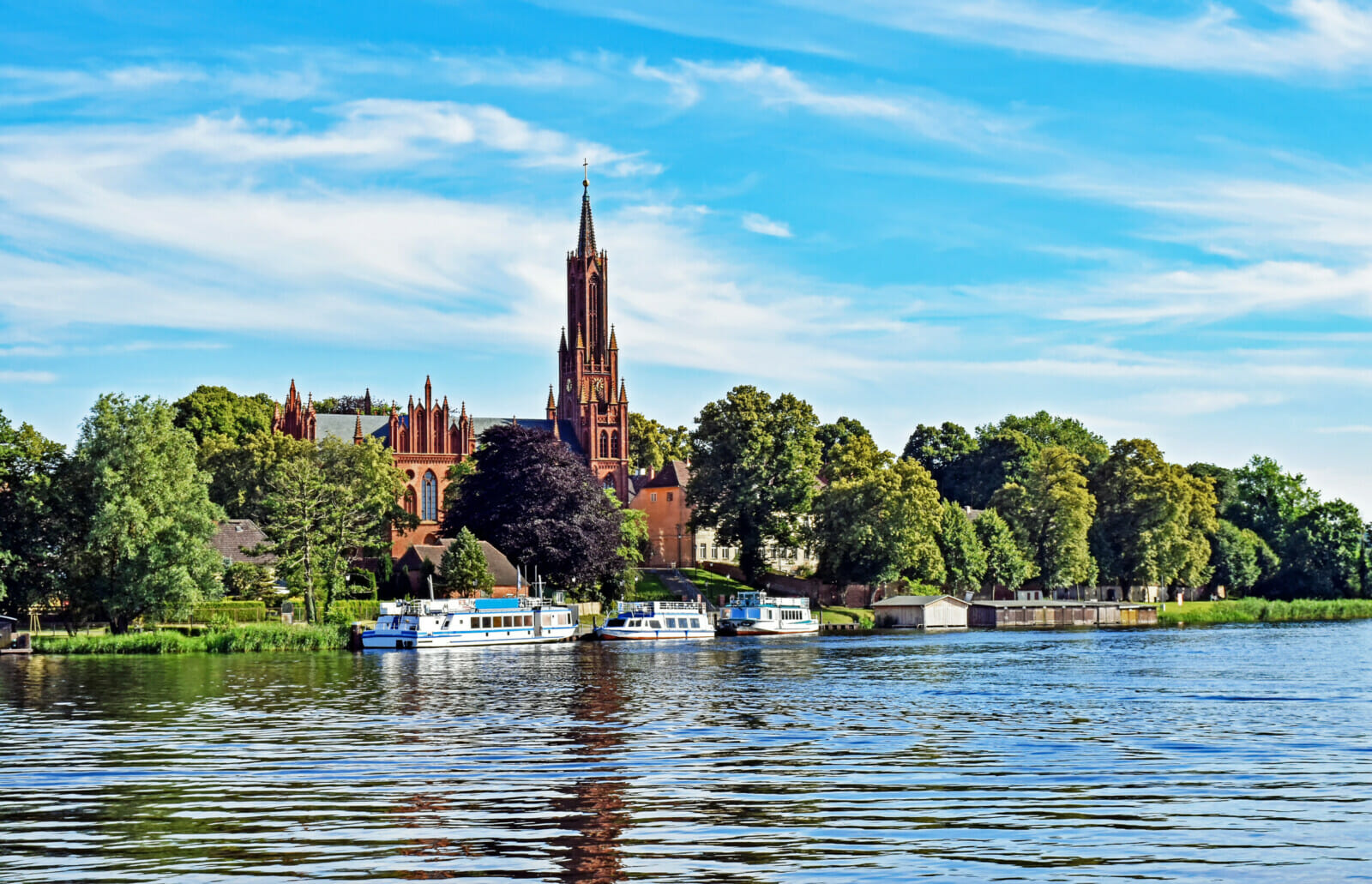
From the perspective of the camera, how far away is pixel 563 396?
537 feet

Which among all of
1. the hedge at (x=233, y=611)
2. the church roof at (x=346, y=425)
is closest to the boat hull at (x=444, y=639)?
the hedge at (x=233, y=611)

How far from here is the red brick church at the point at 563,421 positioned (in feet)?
461

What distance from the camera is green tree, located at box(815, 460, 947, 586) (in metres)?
114

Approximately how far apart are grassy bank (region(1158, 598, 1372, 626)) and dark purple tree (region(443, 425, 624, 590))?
50709mm

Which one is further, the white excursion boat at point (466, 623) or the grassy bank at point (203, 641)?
the white excursion boat at point (466, 623)

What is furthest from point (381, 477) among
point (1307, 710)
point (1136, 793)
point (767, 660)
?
point (1136, 793)

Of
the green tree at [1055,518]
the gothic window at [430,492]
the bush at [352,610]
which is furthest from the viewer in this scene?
the gothic window at [430,492]

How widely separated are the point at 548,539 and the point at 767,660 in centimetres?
3224

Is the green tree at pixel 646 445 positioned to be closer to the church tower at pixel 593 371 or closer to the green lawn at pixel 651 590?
the church tower at pixel 593 371

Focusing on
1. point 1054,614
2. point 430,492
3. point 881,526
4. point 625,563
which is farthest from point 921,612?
point 430,492

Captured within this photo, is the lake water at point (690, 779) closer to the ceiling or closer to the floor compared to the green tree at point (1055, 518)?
closer to the floor

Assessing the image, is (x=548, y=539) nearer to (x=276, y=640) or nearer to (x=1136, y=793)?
(x=276, y=640)

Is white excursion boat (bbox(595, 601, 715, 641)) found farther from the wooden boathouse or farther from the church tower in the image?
the church tower

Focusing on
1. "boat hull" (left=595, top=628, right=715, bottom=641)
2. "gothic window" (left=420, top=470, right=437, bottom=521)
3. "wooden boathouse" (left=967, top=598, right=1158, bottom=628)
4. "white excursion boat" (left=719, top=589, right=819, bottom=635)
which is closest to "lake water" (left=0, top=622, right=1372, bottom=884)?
"boat hull" (left=595, top=628, right=715, bottom=641)
